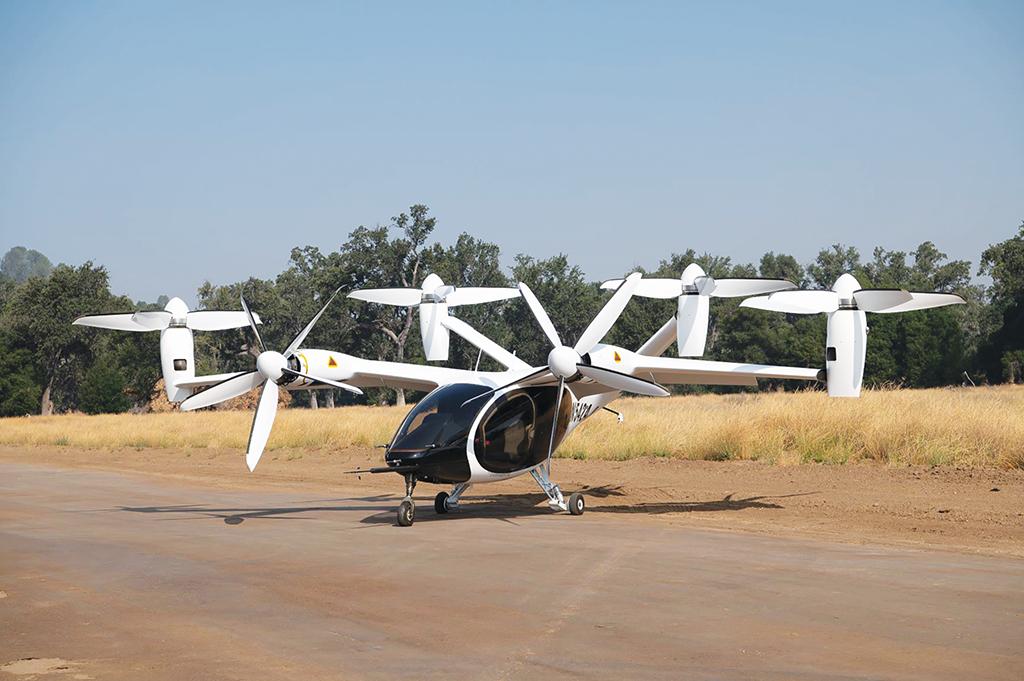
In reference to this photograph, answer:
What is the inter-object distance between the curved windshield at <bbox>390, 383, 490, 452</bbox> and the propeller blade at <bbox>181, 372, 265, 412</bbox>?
2730mm

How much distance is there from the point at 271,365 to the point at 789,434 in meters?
16.0

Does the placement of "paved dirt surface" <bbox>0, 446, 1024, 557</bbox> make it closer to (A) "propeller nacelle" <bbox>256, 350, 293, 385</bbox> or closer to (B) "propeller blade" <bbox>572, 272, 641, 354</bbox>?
(B) "propeller blade" <bbox>572, 272, 641, 354</bbox>

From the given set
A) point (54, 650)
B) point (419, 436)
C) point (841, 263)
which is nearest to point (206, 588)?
point (54, 650)

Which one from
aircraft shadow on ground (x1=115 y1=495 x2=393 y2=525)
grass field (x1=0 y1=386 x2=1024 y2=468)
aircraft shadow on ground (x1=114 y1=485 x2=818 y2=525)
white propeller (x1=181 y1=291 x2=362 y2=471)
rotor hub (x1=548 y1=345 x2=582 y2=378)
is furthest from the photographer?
grass field (x1=0 y1=386 x2=1024 y2=468)

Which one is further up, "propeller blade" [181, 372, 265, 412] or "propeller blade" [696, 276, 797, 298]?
"propeller blade" [696, 276, 797, 298]

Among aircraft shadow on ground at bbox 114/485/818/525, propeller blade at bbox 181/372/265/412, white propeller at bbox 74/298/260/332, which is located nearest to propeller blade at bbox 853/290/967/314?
aircraft shadow on ground at bbox 114/485/818/525

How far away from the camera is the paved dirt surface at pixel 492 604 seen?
829cm

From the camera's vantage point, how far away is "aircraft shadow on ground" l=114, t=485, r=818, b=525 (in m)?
19.9

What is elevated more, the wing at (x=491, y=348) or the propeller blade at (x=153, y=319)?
the propeller blade at (x=153, y=319)

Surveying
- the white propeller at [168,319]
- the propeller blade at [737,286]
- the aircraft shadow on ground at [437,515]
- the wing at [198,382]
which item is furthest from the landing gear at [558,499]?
the white propeller at [168,319]

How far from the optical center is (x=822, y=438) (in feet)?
89.3

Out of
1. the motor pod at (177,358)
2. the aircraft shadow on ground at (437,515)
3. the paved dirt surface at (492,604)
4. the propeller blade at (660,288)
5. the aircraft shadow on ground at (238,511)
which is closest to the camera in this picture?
the paved dirt surface at (492,604)

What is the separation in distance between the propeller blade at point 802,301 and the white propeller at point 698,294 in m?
1.20

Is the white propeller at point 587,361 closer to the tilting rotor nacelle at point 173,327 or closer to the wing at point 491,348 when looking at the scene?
the wing at point 491,348
